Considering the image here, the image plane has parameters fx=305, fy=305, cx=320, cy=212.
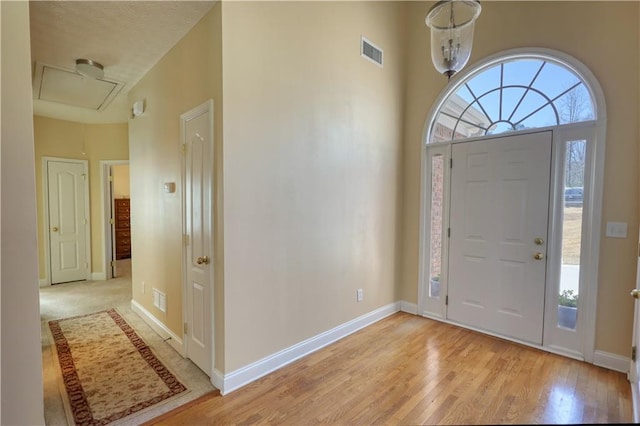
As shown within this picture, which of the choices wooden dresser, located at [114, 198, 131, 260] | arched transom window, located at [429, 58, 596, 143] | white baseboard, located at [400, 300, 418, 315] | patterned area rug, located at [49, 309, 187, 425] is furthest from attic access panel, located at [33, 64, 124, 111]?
white baseboard, located at [400, 300, 418, 315]

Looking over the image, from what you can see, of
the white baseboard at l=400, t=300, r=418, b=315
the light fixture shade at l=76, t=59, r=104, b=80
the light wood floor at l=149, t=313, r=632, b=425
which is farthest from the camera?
the white baseboard at l=400, t=300, r=418, b=315

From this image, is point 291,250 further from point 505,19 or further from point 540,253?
point 505,19

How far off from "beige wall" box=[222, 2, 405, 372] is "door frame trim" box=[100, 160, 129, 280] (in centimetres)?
447

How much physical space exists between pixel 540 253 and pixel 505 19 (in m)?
2.33

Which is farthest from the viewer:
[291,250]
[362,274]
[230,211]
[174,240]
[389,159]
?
[389,159]

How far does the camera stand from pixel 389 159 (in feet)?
12.1

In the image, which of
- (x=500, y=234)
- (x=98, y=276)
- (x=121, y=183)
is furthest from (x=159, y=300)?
(x=121, y=183)

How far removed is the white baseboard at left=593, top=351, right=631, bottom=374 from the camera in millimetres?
2482

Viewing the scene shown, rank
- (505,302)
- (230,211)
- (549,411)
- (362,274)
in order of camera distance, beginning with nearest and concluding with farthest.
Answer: (549,411) < (230,211) < (505,302) < (362,274)

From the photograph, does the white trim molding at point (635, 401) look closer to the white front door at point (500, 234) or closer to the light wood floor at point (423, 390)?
the light wood floor at point (423, 390)

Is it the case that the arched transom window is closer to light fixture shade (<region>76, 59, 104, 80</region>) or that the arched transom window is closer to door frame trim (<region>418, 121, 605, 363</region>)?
door frame trim (<region>418, 121, 605, 363</region>)

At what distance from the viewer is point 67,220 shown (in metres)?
5.32

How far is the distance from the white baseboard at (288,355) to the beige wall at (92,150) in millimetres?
4722

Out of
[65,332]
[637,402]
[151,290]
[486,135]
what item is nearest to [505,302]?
[637,402]
